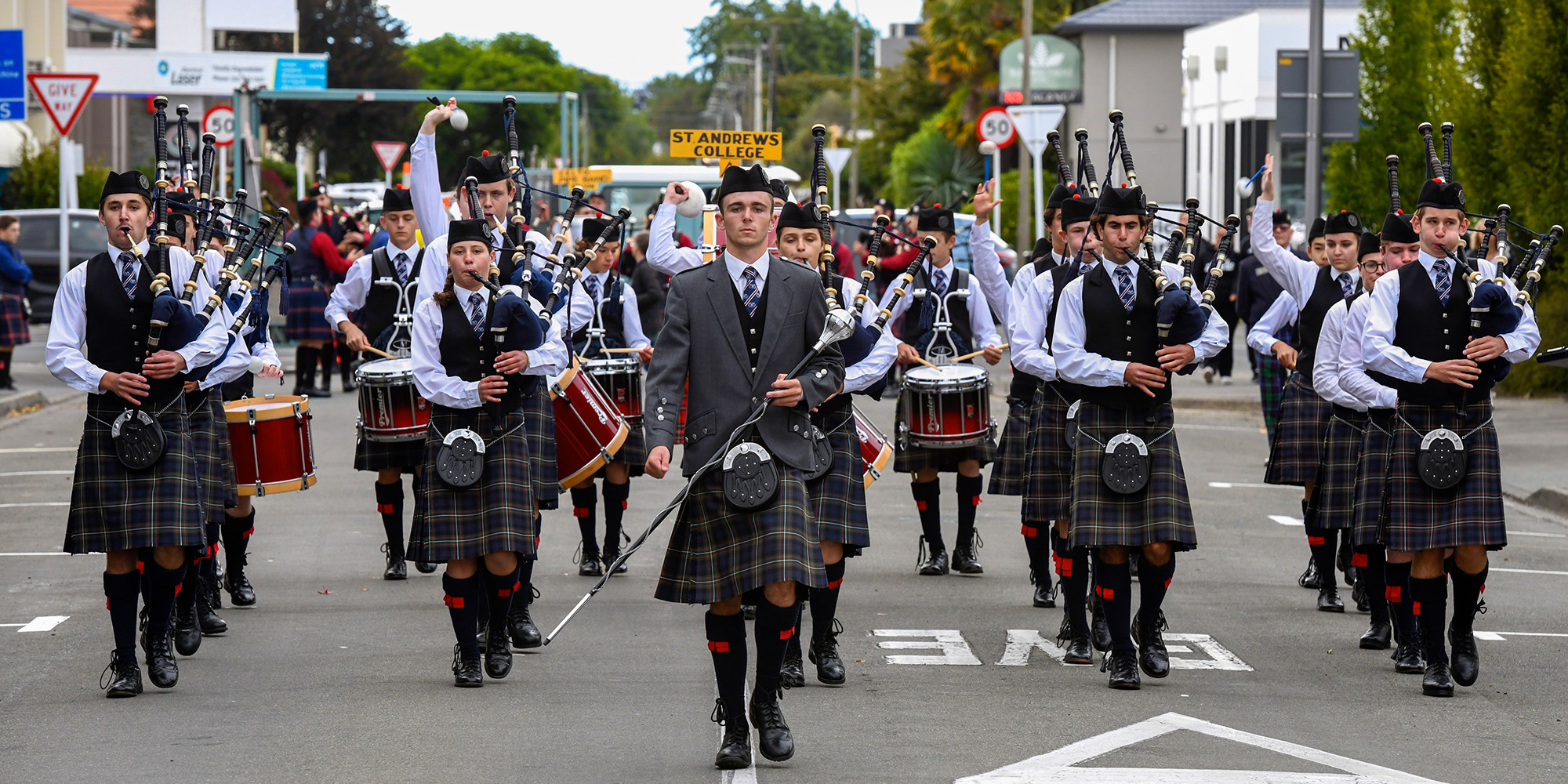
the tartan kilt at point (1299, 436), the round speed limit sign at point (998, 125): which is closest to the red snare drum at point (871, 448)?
the tartan kilt at point (1299, 436)

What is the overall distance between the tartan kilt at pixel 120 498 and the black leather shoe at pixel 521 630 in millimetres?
1510

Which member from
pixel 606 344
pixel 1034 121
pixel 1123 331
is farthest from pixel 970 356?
pixel 1034 121

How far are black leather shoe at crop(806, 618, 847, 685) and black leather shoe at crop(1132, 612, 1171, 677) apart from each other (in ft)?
3.77

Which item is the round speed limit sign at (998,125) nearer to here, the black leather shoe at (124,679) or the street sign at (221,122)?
the street sign at (221,122)

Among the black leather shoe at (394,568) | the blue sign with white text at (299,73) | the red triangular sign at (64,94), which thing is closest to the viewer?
the black leather shoe at (394,568)

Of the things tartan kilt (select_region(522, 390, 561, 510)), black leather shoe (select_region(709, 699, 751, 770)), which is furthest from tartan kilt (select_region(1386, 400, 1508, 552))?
tartan kilt (select_region(522, 390, 561, 510))

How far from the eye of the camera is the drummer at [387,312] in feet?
31.2

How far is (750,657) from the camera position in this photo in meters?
7.68

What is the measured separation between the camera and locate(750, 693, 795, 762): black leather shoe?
19.1 feet

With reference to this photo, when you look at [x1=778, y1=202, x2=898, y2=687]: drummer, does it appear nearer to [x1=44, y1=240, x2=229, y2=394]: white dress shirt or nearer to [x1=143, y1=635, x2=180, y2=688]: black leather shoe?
[x1=44, y1=240, x2=229, y2=394]: white dress shirt

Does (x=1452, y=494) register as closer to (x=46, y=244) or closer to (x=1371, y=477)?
(x=1371, y=477)

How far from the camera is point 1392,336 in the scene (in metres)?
7.14

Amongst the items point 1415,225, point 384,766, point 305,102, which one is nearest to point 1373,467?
point 1415,225

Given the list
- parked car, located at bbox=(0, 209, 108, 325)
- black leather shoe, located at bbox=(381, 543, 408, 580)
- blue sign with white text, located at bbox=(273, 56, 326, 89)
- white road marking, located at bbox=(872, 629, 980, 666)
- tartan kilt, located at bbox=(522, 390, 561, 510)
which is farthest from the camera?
blue sign with white text, located at bbox=(273, 56, 326, 89)
